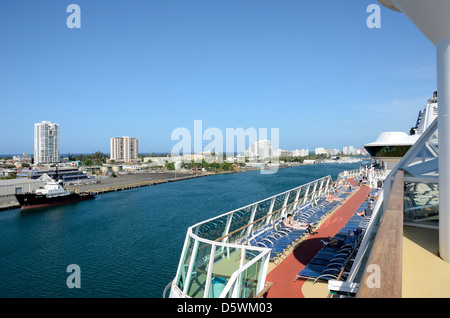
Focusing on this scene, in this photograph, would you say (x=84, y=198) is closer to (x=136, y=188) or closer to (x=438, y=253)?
(x=136, y=188)

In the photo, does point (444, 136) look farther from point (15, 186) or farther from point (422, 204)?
point (15, 186)

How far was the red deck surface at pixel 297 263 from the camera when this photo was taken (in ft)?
16.0

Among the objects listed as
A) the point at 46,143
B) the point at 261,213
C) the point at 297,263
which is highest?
the point at 46,143

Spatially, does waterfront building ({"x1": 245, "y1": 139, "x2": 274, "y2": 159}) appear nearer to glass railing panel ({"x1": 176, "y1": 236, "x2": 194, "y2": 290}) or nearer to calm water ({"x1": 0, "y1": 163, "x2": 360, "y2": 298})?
calm water ({"x1": 0, "y1": 163, "x2": 360, "y2": 298})

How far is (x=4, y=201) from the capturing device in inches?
1248

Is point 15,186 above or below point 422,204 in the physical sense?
below

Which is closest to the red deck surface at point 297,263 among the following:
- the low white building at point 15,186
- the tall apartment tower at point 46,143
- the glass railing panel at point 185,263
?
the glass railing panel at point 185,263

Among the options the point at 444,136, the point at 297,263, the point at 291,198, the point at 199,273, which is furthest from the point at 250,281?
the point at 291,198

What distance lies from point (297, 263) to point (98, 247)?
12.3 metres

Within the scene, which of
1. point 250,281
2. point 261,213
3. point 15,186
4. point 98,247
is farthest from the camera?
point 15,186

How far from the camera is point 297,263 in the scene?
20.1ft

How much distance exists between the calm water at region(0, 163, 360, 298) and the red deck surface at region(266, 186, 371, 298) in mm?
5002
